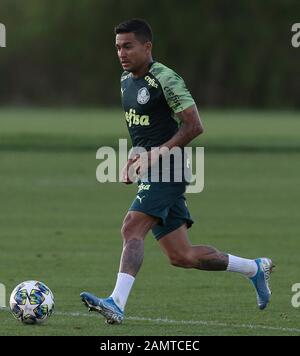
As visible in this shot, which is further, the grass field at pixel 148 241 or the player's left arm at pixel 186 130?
the grass field at pixel 148 241

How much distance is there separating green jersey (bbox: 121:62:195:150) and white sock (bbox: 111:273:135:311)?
1.23 meters

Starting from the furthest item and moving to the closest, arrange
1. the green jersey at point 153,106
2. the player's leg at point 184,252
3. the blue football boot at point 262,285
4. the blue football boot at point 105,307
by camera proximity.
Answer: the blue football boot at point 262,285
the player's leg at point 184,252
the green jersey at point 153,106
the blue football boot at point 105,307

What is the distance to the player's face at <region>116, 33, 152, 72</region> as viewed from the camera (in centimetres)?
1197

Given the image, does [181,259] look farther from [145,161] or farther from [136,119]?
[136,119]

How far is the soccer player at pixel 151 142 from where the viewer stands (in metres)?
11.8

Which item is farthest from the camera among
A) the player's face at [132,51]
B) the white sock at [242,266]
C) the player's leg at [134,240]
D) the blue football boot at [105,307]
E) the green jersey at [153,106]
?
the white sock at [242,266]

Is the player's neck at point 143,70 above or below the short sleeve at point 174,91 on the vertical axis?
above

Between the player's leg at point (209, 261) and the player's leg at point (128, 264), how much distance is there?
322 millimetres

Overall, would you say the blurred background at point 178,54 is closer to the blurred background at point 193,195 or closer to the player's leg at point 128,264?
the blurred background at point 193,195


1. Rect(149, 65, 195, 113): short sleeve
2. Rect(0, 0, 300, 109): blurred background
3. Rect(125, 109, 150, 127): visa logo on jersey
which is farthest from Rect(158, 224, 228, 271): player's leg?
Rect(0, 0, 300, 109): blurred background

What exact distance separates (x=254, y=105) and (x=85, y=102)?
1318cm

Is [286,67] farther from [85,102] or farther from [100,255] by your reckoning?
[100,255]

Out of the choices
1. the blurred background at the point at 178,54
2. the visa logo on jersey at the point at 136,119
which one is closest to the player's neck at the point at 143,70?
the visa logo on jersey at the point at 136,119
